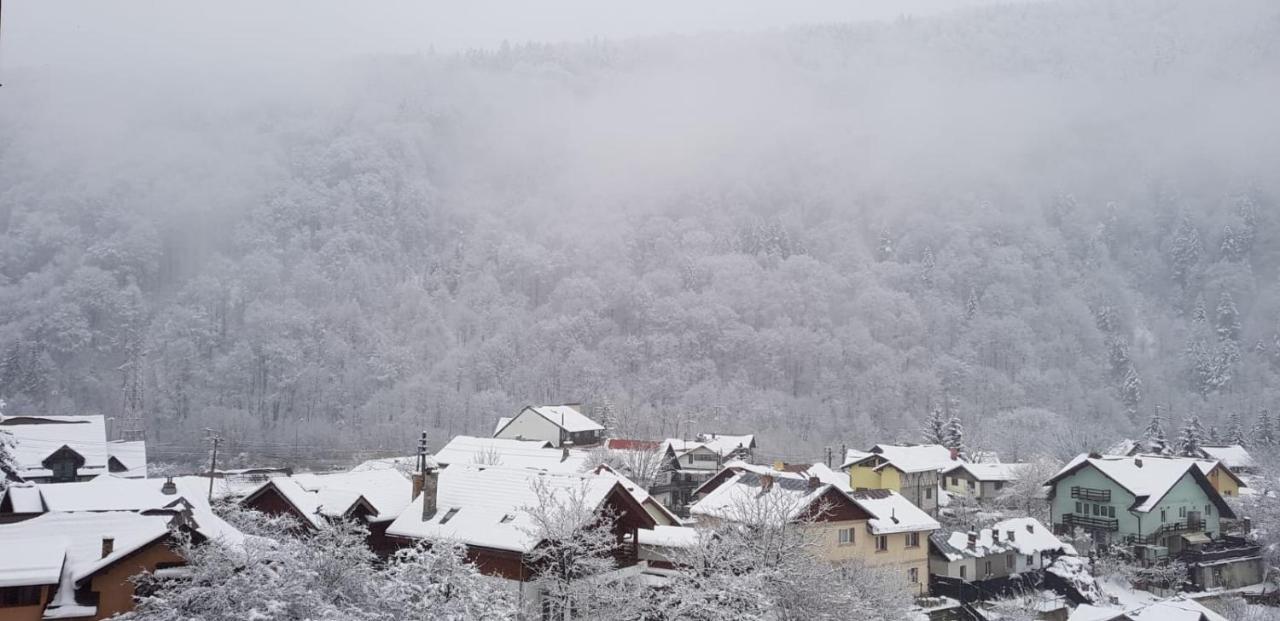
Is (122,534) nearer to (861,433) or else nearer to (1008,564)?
(1008,564)

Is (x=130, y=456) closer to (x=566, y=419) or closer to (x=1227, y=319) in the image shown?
(x=566, y=419)

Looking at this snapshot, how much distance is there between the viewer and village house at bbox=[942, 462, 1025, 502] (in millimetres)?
71938

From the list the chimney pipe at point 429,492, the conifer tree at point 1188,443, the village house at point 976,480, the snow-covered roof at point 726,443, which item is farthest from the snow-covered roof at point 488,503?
the conifer tree at point 1188,443

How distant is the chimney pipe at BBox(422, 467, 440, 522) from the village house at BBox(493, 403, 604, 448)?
52.9 metres

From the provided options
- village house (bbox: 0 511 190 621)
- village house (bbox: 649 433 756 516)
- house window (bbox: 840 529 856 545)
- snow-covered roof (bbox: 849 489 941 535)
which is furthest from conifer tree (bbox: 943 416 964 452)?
village house (bbox: 0 511 190 621)

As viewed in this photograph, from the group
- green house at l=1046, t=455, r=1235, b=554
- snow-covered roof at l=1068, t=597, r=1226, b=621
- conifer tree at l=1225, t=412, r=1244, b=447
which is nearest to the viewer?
snow-covered roof at l=1068, t=597, r=1226, b=621

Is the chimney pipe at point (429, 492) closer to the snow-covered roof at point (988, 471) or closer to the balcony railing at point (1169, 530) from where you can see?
the balcony railing at point (1169, 530)

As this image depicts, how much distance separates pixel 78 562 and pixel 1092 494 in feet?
182

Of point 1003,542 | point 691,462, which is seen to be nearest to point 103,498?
point 1003,542

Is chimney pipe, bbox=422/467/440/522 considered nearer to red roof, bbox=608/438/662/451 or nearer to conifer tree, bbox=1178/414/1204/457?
red roof, bbox=608/438/662/451

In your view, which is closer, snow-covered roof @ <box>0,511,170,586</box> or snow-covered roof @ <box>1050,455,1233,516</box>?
snow-covered roof @ <box>0,511,170,586</box>

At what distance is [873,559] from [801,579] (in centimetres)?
1892

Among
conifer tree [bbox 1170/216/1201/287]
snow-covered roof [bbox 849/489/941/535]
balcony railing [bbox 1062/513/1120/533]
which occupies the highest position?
conifer tree [bbox 1170/216/1201/287]

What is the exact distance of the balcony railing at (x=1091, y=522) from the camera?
52.8 m
